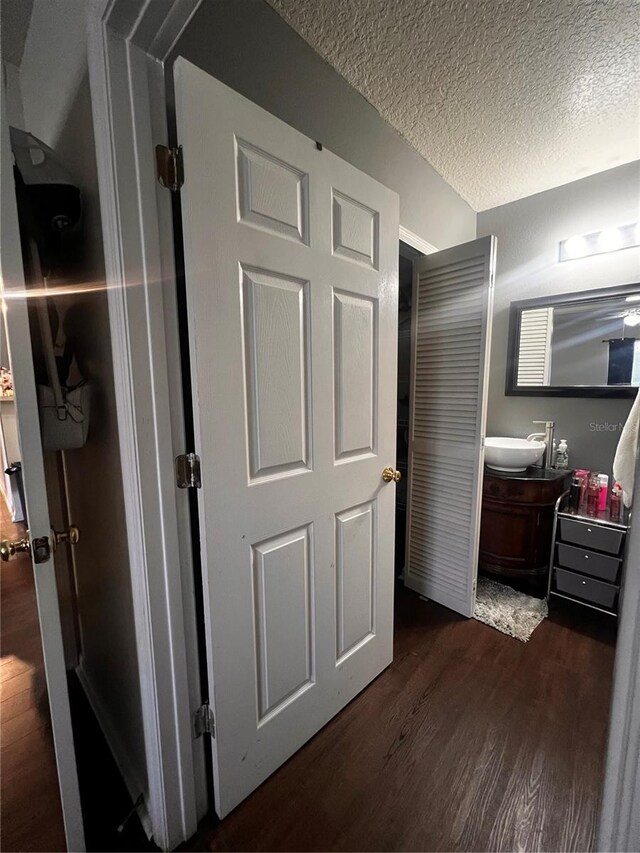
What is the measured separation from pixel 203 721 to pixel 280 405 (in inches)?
37.2

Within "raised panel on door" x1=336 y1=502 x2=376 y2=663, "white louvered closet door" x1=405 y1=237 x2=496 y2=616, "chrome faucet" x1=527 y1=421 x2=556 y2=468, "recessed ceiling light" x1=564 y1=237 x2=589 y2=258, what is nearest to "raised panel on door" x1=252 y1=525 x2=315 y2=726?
"raised panel on door" x1=336 y1=502 x2=376 y2=663

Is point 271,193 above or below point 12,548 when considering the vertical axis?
above

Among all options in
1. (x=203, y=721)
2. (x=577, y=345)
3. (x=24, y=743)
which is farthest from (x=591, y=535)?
(x=24, y=743)

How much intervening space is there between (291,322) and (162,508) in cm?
62

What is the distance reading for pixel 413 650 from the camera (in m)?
1.74

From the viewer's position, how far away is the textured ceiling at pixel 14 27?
105 centimetres

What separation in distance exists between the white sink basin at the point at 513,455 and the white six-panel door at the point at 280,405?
1018 mm

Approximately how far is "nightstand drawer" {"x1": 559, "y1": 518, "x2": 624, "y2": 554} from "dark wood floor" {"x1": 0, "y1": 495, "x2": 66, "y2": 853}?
2.33m

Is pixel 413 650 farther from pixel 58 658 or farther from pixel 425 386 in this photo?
pixel 58 658

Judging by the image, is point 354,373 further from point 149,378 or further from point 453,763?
point 453,763

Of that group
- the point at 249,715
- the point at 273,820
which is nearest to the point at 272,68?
the point at 249,715

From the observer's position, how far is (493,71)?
1380 mm

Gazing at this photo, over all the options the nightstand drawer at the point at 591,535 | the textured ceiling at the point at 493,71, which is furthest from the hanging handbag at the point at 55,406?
the nightstand drawer at the point at 591,535

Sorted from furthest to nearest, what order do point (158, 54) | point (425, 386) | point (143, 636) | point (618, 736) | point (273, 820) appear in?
1. point (425, 386)
2. point (273, 820)
3. point (143, 636)
4. point (158, 54)
5. point (618, 736)
